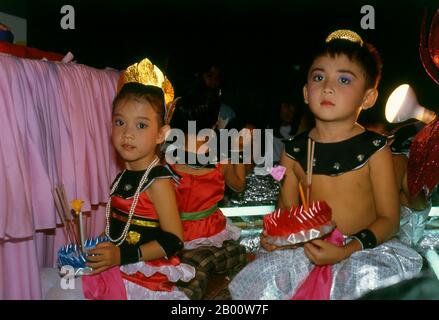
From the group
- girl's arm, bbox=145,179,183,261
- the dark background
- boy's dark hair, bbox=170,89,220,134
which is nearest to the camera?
girl's arm, bbox=145,179,183,261

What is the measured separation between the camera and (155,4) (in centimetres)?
386

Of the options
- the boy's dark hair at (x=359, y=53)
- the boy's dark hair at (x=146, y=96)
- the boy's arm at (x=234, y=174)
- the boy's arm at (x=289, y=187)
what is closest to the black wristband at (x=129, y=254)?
the boy's dark hair at (x=146, y=96)

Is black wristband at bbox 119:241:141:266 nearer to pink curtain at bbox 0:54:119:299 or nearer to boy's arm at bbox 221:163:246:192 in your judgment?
pink curtain at bbox 0:54:119:299

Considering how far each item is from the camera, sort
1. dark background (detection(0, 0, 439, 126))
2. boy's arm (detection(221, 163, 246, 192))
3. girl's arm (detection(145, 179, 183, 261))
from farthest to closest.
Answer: dark background (detection(0, 0, 439, 126)) → boy's arm (detection(221, 163, 246, 192)) → girl's arm (detection(145, 179, 183, 261))

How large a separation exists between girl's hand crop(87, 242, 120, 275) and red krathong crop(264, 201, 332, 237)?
0.41m

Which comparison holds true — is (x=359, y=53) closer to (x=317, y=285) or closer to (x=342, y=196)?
(x=342, y=196)

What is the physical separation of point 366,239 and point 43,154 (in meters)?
1.02

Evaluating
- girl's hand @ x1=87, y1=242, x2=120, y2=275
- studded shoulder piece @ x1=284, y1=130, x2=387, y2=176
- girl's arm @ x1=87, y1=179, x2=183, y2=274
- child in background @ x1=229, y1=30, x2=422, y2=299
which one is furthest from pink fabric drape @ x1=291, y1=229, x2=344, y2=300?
girl's hand @ x1=87, y1=242, x2=120, y2=275

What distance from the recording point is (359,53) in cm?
136

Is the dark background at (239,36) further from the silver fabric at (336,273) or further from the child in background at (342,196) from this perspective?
the silver fabric at (336,273)

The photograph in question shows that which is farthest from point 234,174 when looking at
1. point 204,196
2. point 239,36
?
point 239,36

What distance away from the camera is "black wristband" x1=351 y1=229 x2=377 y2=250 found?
4.08ft
